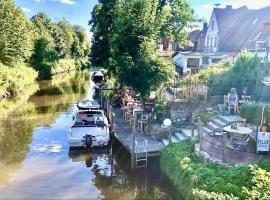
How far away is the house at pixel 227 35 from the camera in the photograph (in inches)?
1649

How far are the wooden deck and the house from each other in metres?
18.7

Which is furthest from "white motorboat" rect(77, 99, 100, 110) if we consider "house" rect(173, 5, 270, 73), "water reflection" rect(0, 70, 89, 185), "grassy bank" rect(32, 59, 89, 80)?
"grassy bank" rect(32, 59, 89, 80)

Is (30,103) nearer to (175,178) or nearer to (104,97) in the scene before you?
(104,97)

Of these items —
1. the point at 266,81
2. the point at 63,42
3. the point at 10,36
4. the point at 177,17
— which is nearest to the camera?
the point at 266,81

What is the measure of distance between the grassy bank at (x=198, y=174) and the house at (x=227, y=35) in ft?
83.8

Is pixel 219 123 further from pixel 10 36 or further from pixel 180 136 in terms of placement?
pixel 10 36

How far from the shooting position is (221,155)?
14102 millimetres

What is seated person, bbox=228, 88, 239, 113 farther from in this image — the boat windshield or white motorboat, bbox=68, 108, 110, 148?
the boat windshield

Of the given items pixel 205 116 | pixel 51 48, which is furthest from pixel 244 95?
pixel 51 48

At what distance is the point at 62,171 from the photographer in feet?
55.0

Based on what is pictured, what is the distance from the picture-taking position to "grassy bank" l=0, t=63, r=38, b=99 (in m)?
40.4

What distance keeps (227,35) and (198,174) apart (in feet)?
126

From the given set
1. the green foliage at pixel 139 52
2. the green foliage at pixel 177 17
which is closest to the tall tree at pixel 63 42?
the green foliage at pixel 177 17

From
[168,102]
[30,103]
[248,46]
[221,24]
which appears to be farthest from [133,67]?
[221,24]
